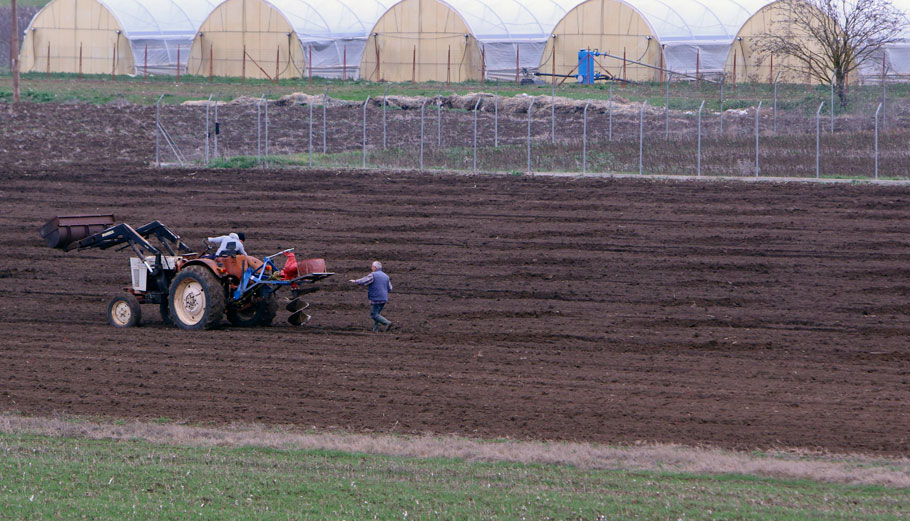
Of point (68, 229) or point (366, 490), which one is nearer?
point (366, 490)

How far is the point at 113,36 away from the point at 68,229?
40224 mm

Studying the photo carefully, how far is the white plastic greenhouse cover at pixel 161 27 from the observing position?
5425 centimetres

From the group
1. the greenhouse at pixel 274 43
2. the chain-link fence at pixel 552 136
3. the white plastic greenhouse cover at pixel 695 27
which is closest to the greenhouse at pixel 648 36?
the white plastic greenhouse cover at pixel 695 27

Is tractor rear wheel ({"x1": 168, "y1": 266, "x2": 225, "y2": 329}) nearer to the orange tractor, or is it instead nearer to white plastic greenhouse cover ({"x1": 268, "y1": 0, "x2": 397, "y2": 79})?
the orange tractor

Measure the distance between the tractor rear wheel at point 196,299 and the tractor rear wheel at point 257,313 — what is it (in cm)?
69

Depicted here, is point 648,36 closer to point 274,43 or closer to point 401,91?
point 401,91

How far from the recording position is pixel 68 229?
57.6ft

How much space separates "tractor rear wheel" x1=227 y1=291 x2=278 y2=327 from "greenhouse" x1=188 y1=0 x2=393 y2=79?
118 feet

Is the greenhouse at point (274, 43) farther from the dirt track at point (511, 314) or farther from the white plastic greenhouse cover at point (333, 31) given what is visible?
the dirt track at point (511, 314)

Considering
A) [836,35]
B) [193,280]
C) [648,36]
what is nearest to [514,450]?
[193,280]

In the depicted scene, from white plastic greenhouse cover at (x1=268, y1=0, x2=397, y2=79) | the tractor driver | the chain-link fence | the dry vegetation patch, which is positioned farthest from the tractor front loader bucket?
white plastic greenhouse cover at (x1=268, y1=0, x2=397, y2=79)

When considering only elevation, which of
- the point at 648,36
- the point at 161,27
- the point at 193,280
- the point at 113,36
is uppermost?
the point at 161,27

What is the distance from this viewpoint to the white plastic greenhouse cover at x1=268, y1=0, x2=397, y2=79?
53688mm

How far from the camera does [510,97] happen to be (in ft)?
149
